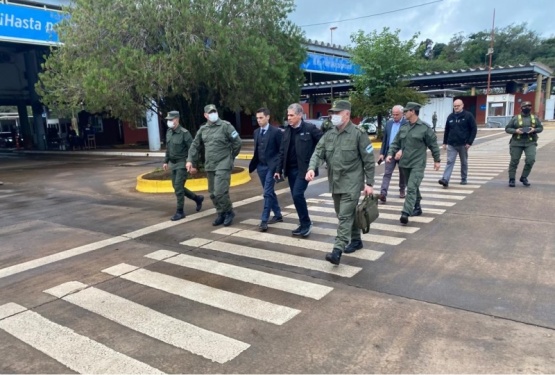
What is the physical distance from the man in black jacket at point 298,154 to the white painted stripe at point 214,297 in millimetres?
2044

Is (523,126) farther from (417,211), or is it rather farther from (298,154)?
(298,154)

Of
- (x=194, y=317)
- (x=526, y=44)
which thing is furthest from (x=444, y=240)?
(x=526, y=44)

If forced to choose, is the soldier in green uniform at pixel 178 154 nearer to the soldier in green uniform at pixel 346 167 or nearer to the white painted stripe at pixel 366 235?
the white painted stripe at pixel 366 235

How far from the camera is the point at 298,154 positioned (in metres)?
5.97

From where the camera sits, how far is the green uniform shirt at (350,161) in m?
4.90

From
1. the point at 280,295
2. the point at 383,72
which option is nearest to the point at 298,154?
the point at 280,295

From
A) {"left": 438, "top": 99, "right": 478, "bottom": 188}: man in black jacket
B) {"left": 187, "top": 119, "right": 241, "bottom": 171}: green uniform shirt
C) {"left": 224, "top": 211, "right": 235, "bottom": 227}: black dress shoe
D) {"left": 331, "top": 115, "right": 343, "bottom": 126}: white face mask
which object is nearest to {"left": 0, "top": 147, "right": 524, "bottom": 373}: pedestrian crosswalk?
{"left": 224, "top": 211, "right": 235, "bottom": 227}: black dress shoe

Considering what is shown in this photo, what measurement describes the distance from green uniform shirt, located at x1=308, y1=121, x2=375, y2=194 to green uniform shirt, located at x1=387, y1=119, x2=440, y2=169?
6.23 ft

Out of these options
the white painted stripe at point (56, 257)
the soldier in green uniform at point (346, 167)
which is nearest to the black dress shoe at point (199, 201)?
the white painted stripe at point (56, 257)

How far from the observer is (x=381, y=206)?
792cm

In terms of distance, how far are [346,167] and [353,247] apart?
109 centimetres

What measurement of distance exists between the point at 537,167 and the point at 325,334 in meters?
11.3

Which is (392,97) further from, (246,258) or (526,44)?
(526,44)

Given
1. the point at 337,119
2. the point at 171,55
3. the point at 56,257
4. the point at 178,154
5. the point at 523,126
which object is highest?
the point at 171,55
